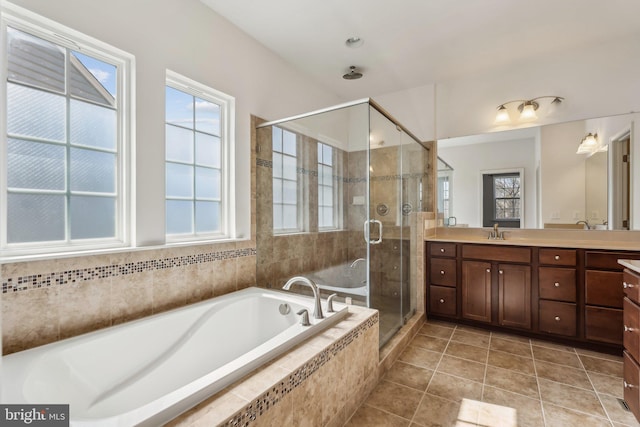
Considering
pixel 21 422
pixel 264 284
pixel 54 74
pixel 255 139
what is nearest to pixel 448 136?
pixel 255 139

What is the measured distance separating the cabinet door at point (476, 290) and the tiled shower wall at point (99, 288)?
2.23m

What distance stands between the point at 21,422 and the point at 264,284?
168cm

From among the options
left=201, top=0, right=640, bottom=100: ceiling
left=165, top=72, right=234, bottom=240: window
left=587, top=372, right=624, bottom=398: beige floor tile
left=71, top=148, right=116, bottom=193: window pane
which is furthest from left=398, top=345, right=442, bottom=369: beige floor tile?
left=201, top=0, right=640, bottom=100: ceiling

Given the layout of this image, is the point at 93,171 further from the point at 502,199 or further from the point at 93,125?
the point at 502,199

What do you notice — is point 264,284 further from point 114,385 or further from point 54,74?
point 54,74

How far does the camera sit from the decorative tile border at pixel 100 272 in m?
1.34

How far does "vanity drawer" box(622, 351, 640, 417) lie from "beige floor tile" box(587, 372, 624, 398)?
169 millimetres

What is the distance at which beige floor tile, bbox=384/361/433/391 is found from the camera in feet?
6.33

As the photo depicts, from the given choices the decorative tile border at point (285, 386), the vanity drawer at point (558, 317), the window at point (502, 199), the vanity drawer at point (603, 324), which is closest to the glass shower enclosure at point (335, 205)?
the decorative tile border at point (285, 386)

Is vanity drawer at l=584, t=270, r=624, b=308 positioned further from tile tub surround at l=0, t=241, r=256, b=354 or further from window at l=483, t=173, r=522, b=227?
tile tub surround at l=0, t=241, r=256, b=354

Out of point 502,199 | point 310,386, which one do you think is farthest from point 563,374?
point 310,386

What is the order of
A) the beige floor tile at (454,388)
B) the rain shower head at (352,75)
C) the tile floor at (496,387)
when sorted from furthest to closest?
1. the rain shower head at (352,75)
2. the beige floor tile at (454,388)
3. the tile floor at (496,387)

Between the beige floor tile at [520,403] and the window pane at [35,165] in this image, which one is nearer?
the window pane at [35,165]

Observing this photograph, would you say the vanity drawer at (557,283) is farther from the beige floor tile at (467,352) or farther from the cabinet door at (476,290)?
the beige floor tile at (467,352)
